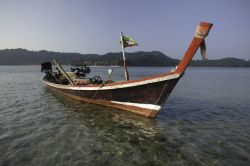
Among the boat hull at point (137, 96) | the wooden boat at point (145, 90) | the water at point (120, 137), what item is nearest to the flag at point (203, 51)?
the wooden boat at point (145, 90)

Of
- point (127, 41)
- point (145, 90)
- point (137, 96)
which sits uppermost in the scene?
point (127, 41)

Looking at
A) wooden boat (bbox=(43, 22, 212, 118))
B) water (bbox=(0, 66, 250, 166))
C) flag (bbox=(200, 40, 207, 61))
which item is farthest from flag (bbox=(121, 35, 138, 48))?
flag (bbox=(200, 40, 207, 61))

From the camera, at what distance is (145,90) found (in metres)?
13.6

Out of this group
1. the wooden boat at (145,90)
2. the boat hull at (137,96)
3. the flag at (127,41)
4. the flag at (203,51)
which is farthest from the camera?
the flag at (127,41)

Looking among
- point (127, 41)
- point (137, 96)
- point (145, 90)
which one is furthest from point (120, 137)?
point (127, 41)

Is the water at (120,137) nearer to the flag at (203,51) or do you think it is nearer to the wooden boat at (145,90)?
the wooden boat at (145,90)

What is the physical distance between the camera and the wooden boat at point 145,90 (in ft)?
38.5

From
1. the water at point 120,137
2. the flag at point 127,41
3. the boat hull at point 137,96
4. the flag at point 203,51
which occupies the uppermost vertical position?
the flag at point 127,41

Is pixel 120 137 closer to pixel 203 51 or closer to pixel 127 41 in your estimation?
pixel 203 51

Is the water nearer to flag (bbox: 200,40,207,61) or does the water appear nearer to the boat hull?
the boat hull

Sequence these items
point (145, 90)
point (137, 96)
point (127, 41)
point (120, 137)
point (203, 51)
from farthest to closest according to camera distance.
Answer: point (127, 41)
point (137, 96)
point (145, 90)
point (203, 51)
point (120, 137)

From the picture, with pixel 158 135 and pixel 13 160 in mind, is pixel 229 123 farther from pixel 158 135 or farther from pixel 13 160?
pixel 13 160

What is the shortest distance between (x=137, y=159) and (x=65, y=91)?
15079 millimetres

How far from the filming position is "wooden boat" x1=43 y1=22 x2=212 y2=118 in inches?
462
